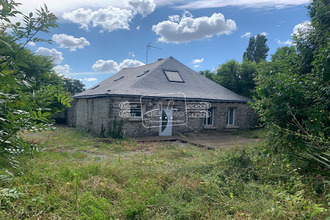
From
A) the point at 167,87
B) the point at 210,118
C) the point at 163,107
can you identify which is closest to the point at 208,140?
the point at 163,107

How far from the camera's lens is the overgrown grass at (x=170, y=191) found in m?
3.21

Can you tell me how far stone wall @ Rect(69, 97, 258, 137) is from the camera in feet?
38.8

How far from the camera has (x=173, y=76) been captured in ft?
52.6

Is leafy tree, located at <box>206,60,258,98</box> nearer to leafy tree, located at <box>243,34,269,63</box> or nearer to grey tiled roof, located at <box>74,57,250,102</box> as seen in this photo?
grey tiled roof, located at <box>74,57,250,102</box>

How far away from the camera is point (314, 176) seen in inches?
170

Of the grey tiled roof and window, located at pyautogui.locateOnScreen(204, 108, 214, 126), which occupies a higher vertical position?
the grey tiled roof

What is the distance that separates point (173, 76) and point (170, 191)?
12.6m

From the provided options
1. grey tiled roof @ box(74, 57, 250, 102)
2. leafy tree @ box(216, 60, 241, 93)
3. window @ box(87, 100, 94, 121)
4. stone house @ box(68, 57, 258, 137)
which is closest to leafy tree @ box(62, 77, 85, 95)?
stone house @ box(68, 57, 258, 137)

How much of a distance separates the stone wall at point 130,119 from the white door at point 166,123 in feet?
1.02

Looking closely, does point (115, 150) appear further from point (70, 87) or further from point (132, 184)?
point (70, 87)

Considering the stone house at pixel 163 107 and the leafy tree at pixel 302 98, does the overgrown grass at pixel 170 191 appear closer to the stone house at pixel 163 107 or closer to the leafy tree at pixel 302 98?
the leafy tree at pixel 302 98

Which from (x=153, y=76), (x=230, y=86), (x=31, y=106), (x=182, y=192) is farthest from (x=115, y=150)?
(x=230, y=86)

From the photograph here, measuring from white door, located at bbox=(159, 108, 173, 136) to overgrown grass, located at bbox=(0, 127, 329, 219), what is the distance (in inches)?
294

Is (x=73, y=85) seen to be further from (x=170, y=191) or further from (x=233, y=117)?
(x=170, y=191)
